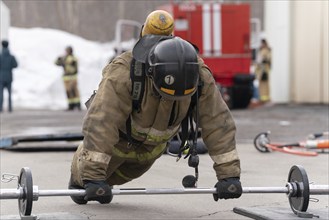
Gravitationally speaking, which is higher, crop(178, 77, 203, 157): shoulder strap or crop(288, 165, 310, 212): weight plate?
crop(178, 77, 203, 157): shoulder strap

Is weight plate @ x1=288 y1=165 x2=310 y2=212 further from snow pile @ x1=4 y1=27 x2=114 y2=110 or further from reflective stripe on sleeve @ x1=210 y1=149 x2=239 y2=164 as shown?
snow pile @ x1=4 y1=27 x2=114 y2=110

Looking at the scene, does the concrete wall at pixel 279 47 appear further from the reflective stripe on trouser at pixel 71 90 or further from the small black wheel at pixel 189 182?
the small black wheel at pixel 189 182

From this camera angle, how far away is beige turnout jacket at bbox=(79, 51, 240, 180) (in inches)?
192

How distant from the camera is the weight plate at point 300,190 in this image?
17.0ft

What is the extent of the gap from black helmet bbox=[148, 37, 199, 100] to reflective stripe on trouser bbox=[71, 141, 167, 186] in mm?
769

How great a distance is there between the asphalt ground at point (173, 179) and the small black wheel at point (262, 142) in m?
0.11

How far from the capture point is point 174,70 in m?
4.70

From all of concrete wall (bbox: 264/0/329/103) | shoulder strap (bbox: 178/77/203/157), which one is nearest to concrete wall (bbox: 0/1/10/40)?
concrete wall (bbox: 264/0/329/103)

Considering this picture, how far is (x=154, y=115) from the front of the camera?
5047 mm

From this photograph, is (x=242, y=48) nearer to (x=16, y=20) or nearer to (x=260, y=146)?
(x=260, y=146)

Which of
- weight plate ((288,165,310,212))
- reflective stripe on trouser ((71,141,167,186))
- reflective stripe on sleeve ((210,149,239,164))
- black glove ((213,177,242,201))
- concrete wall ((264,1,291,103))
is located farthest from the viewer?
concrete wall ((264,1,291,103))

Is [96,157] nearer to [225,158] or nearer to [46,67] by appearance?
[225,158]

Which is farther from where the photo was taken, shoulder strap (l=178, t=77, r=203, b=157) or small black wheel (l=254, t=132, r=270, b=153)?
small black wheel (l=254, t=132, r=270, b=153)

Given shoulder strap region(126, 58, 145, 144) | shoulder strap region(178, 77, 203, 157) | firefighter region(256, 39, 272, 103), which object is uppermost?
shoulder strap region(126, 58, 145, 144)
